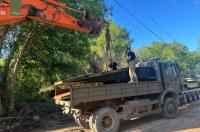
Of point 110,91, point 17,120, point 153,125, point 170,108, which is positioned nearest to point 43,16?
point 110,91

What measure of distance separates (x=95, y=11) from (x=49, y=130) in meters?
6.71

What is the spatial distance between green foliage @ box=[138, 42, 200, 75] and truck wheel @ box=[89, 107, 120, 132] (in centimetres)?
4871

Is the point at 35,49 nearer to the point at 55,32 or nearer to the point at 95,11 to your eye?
the point at 55,32

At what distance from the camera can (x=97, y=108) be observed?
1001 centimetres

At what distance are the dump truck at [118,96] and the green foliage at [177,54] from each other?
4550cm

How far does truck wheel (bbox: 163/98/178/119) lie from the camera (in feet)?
39.9

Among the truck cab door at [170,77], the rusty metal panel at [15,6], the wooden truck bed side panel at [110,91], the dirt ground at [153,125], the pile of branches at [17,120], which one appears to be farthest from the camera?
the truck cab door at [170,77]

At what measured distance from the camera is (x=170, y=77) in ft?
43.4

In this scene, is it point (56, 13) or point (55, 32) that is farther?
point (55, 32)

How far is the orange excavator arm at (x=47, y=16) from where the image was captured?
6.89 meters

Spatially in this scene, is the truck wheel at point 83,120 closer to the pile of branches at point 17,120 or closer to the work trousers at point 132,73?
the work trousers at point 132,73

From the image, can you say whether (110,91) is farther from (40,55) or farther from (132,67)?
(40,55)

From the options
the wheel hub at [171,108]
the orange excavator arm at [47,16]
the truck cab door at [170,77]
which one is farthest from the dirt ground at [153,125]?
the orange excavator arm at [47,16]

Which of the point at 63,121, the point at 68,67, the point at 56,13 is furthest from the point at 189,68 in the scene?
the point at 56,13
